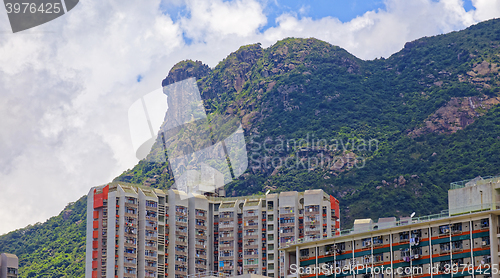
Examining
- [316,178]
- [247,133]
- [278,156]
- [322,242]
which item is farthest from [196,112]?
[322,242]

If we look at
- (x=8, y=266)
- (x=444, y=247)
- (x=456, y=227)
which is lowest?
(x=444, y=247)

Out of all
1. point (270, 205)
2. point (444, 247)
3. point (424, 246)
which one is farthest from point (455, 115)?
point (444, 247)

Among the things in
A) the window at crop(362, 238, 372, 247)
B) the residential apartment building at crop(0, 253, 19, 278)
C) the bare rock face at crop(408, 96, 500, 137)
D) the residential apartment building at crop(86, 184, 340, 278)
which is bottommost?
the window at crop(362, 238, 372, 247)

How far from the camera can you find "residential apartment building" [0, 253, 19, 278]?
8562 cm

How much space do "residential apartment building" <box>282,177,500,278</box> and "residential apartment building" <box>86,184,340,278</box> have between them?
31702mm

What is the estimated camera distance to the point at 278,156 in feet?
514

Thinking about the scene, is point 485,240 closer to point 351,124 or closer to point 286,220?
point 286,220

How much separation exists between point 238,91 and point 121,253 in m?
105

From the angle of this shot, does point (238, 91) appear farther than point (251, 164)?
Yes

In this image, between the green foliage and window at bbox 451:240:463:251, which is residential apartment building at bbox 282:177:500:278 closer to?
window at bbox 451:240:463:251

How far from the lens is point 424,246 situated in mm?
54812

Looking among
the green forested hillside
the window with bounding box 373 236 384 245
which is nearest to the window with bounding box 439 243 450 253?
the window with bounding box 373 236 384 245

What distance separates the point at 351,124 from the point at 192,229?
240 feet

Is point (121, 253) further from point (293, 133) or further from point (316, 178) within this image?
point (293, 133)
